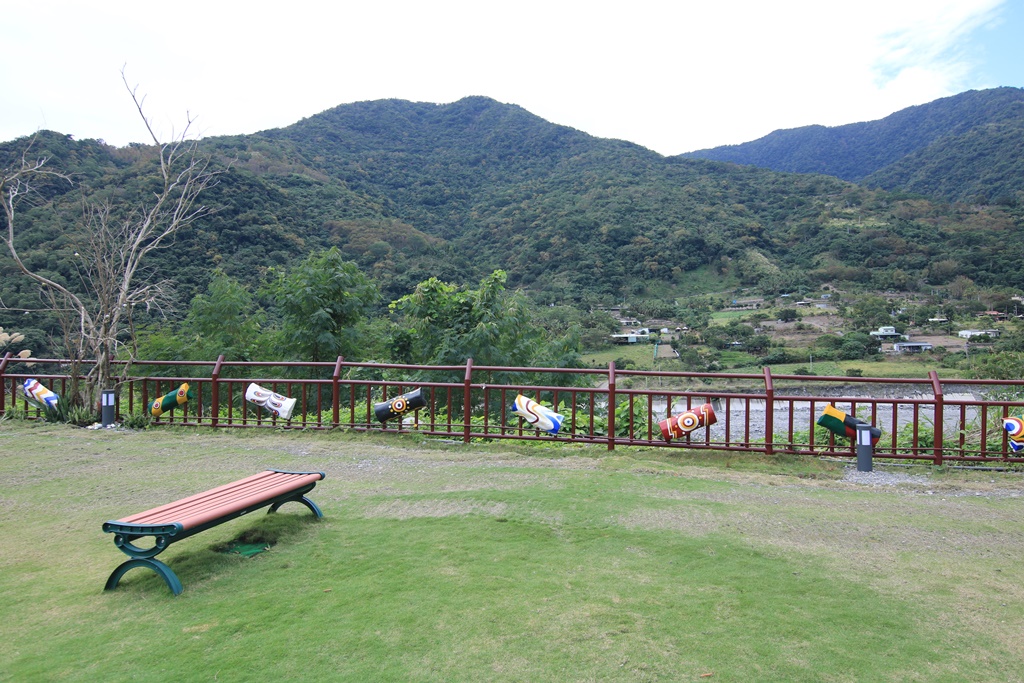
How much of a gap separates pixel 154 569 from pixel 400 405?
516cm

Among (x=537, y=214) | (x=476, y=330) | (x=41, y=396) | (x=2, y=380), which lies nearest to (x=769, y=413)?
(x=476, y=330)

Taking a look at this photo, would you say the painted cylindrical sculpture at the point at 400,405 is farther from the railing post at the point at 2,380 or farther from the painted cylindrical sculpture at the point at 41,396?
the railing post at the point at 2,380

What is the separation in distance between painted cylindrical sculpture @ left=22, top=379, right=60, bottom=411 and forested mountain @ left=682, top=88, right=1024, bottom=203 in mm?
80072

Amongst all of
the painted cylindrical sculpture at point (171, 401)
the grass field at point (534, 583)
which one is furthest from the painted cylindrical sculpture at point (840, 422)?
the painted cylindrical sculpture at point (171, 401)

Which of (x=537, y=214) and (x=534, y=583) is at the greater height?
(x=537, y=214)

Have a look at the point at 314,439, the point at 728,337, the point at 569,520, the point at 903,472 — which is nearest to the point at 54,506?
the point at 314,439

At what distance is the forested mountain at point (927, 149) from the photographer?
7200cm

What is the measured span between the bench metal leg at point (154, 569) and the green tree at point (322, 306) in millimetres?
12978

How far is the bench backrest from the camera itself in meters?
3.85

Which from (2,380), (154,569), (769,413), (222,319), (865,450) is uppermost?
(222,319)

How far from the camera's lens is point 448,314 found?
15.5 meters

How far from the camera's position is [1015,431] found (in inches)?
295

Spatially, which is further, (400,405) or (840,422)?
(400,405)

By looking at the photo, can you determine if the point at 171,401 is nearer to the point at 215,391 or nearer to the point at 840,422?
the point at 215,391
